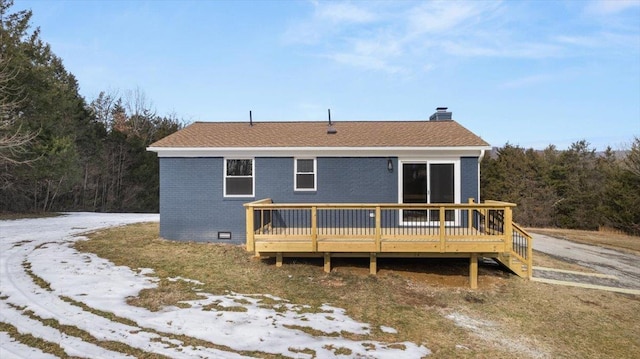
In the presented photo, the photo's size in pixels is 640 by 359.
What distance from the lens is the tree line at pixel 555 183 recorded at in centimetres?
2628

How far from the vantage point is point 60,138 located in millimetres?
18938

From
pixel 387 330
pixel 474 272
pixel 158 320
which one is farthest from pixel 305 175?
pixel 158 320

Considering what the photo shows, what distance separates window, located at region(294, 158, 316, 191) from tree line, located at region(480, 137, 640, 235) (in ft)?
65.2

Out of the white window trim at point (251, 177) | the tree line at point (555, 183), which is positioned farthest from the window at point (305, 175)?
the tree line at point (555, 183)

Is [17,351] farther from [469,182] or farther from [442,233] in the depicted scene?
[469,182]

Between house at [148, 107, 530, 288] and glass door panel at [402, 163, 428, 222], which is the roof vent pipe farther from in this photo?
glass door panel at [402, 163, 428, 222]

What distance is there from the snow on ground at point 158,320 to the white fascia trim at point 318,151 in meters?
4.12

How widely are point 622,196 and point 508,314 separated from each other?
2187 centimetres

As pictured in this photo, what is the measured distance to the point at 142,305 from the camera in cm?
566

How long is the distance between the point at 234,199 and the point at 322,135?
366 cm

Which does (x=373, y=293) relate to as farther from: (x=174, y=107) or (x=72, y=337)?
(x=174, y=107)

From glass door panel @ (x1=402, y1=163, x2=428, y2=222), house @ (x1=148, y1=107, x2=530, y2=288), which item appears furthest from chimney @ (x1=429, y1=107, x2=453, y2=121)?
glass door panel @ (x1=402, y1=163, x2=428, y2=222)

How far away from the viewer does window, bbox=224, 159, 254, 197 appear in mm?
10594

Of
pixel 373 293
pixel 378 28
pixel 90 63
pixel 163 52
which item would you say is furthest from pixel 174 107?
pixel 373 293
